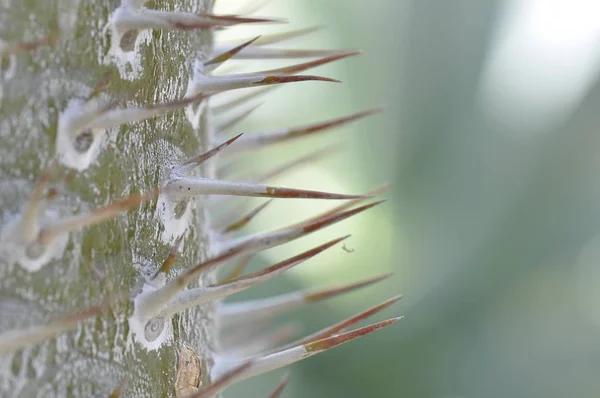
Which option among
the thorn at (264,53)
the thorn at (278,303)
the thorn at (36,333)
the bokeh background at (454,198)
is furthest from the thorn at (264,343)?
the bokeh background at (454,198)

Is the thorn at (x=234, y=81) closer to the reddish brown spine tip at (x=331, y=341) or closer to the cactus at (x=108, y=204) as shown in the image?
the cactus at (x=108, y=204)

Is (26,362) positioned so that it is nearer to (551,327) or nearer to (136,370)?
(136,370)

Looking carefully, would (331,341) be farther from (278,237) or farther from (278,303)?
(278,303)

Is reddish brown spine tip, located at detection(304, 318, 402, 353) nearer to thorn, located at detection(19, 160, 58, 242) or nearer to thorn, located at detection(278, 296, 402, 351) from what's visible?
thorn, located at detection(278, 296, 402, 351)

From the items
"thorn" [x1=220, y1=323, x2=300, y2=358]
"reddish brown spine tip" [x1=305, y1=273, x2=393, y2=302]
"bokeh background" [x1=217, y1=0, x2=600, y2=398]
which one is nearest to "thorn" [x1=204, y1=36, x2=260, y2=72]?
"reddish brown spine tip" [x1=305, y1=273, x2=393, y2=302]

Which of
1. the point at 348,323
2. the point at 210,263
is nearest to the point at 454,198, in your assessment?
the point at 348,323
